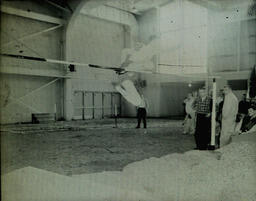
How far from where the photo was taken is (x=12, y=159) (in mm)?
4102

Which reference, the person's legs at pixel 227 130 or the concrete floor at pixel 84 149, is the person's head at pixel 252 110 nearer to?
the person's legs at pixel 227 130

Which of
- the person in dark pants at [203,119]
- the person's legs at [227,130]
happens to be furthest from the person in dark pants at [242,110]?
the person in dark pants at [203,119]

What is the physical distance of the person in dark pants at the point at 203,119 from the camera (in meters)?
4.39

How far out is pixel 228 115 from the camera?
14.8 feet

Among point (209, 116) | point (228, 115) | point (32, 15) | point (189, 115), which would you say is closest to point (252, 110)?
point (228, 115)

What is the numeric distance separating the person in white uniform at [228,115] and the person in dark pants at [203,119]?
0.27 metres

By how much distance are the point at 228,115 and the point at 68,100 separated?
735 cm

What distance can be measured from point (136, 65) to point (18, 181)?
232 inches

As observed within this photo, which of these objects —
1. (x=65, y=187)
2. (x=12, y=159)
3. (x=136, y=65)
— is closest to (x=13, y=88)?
(x=136, y=65)

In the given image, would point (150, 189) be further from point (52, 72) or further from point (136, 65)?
point (52, 72)

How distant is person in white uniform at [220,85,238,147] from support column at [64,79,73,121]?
711 centimetres

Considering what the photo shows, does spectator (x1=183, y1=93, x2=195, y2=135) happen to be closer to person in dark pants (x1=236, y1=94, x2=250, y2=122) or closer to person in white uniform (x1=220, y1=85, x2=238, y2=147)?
person in dark pants (x1=236, y1=94, x2=250, y2=122)

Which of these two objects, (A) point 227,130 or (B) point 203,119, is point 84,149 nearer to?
(B) point 203,119

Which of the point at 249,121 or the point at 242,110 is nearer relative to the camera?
the point at 249,121
